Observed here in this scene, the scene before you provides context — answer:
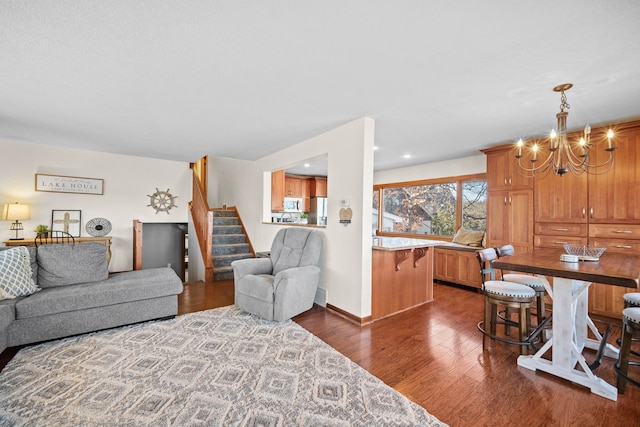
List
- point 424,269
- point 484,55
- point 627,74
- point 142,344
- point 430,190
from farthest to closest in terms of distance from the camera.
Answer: point 430,190 < point 424,269 < point 142,344 < point 627,74 < point 484,55

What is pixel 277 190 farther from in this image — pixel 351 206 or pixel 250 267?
pixel 351 206

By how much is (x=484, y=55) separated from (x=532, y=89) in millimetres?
879

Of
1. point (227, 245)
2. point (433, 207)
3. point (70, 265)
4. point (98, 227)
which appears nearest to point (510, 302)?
point (433, 207)

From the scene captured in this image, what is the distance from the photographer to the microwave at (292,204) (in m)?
7.55

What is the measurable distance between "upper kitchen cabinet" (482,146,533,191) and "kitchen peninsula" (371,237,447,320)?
155 centimetres

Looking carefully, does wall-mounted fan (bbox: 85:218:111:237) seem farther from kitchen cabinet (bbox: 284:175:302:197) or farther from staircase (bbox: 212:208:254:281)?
kitchen cabinet (bbox: 284:175:302:197)

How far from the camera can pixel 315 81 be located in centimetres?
236

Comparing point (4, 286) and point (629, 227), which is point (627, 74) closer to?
point (629, 227)

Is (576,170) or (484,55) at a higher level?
(484,55)

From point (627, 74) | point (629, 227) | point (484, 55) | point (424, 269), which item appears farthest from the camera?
point (424, 269)

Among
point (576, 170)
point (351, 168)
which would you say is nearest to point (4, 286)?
point (351, 168)

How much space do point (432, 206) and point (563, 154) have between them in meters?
2.48

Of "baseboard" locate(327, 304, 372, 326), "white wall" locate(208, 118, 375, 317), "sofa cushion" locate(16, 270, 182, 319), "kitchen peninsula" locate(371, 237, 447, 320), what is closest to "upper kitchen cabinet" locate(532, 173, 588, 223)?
"kitchen peninsula" locate(371, 237, 447, 320)

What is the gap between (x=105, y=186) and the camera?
5.34 m
